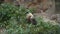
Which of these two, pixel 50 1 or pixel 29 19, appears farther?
pixel 50 1

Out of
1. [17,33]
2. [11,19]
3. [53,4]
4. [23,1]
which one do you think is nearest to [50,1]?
[53,4]

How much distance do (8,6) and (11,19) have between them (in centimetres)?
85

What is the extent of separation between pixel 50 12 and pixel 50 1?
35cm

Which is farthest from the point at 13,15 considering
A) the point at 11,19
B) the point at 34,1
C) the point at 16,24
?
the point at 34,1

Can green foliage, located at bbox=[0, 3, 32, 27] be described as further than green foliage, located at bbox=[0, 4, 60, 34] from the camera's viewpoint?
Yes

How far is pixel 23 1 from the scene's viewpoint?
6547 mm

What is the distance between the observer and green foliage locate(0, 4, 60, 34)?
407 cm

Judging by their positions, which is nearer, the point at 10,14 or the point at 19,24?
the point at 19,24

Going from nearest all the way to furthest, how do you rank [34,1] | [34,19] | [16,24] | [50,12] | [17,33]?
[17,33] → [16,24] → [34,19] → [50,12] → [34,1]

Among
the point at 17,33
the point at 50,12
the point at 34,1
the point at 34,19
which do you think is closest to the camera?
the point at 17,33

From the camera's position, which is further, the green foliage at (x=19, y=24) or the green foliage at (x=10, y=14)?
the green foliage at (x=10, y=14)

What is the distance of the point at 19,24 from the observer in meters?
4.95

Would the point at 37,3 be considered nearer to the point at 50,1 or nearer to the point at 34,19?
the point at 50,1

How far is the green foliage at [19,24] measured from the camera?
407cm
